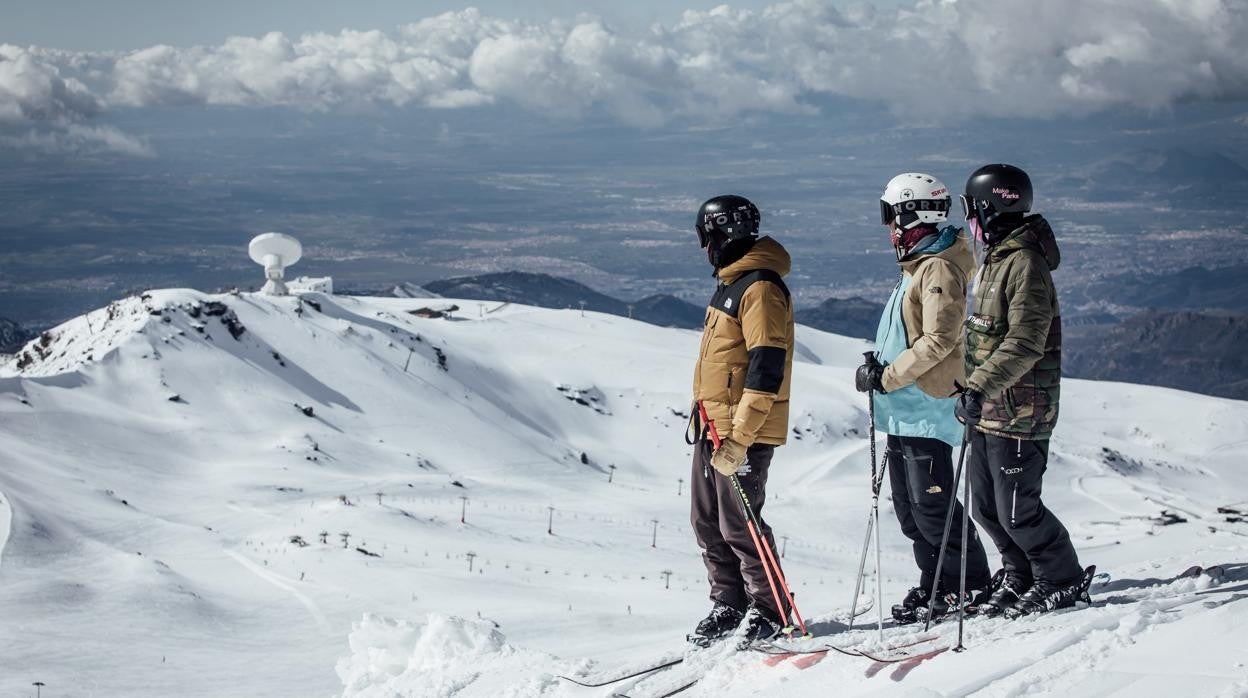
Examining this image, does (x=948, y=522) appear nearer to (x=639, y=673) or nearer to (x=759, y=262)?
(x=759, y=262)

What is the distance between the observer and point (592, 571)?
1003 inches

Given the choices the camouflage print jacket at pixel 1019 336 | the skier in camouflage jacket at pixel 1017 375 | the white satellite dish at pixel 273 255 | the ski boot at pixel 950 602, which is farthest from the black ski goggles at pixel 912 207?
the white satellite dish at pixel 273 255

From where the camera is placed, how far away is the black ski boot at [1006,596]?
7996 millimetres

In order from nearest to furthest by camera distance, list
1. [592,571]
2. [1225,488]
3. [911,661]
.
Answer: [911,661], [592,571], [1225,488]

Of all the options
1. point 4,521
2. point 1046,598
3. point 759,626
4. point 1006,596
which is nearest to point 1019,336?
point 1046,598

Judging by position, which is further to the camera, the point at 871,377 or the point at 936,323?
the point at 871,377

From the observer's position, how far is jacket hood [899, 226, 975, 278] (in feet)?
26.5

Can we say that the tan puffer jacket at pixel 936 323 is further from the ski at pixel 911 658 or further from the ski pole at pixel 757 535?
the ski at pixel 911 658

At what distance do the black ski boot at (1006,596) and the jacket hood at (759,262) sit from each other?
289 cm

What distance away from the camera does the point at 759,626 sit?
820cm

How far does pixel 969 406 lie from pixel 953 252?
4.37ft

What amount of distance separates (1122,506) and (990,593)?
42648mm

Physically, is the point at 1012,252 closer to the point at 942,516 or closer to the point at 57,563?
the point at 942,516

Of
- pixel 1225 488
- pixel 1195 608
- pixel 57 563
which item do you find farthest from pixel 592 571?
pixel 1225 488
